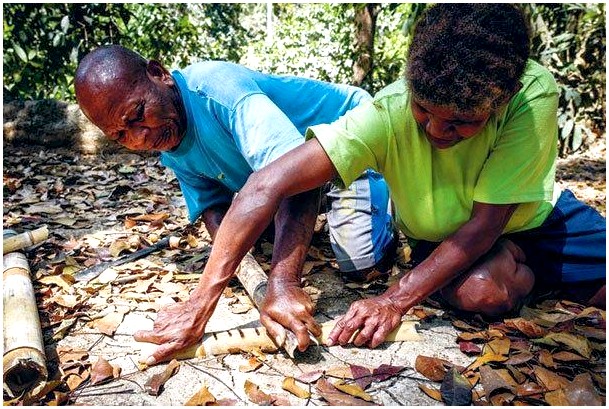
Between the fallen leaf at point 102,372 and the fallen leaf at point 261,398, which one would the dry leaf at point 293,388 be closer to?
the fallen leaf at point 261,398

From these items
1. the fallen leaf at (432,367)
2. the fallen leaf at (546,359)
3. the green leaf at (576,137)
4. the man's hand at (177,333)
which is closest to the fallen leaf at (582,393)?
the fallen leaf at (546,359)

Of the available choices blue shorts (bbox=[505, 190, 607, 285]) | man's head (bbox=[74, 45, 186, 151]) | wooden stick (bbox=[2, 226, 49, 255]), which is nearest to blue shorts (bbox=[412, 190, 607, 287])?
blue shorts (bbox=[505, 190, 607, 285])

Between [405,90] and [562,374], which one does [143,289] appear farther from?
[562,374]

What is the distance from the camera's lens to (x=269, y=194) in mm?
1926

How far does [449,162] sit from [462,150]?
0.06m

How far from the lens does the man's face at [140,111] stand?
88.9 inches

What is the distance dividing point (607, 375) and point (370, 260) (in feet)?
3.94

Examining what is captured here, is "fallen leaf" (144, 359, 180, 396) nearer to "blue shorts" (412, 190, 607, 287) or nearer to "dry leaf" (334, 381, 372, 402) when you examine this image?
"dry leaf" (334, 381, 372, 402)

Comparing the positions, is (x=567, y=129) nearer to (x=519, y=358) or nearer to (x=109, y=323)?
(x=519, y=358)

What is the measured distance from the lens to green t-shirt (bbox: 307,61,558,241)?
1.91 meters

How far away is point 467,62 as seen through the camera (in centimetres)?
159

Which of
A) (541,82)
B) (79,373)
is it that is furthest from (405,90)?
(79,373)

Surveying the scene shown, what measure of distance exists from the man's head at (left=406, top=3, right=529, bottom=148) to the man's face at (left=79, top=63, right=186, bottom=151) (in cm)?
116

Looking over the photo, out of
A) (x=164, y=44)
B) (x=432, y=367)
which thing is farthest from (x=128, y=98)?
(x=164, y=44)
